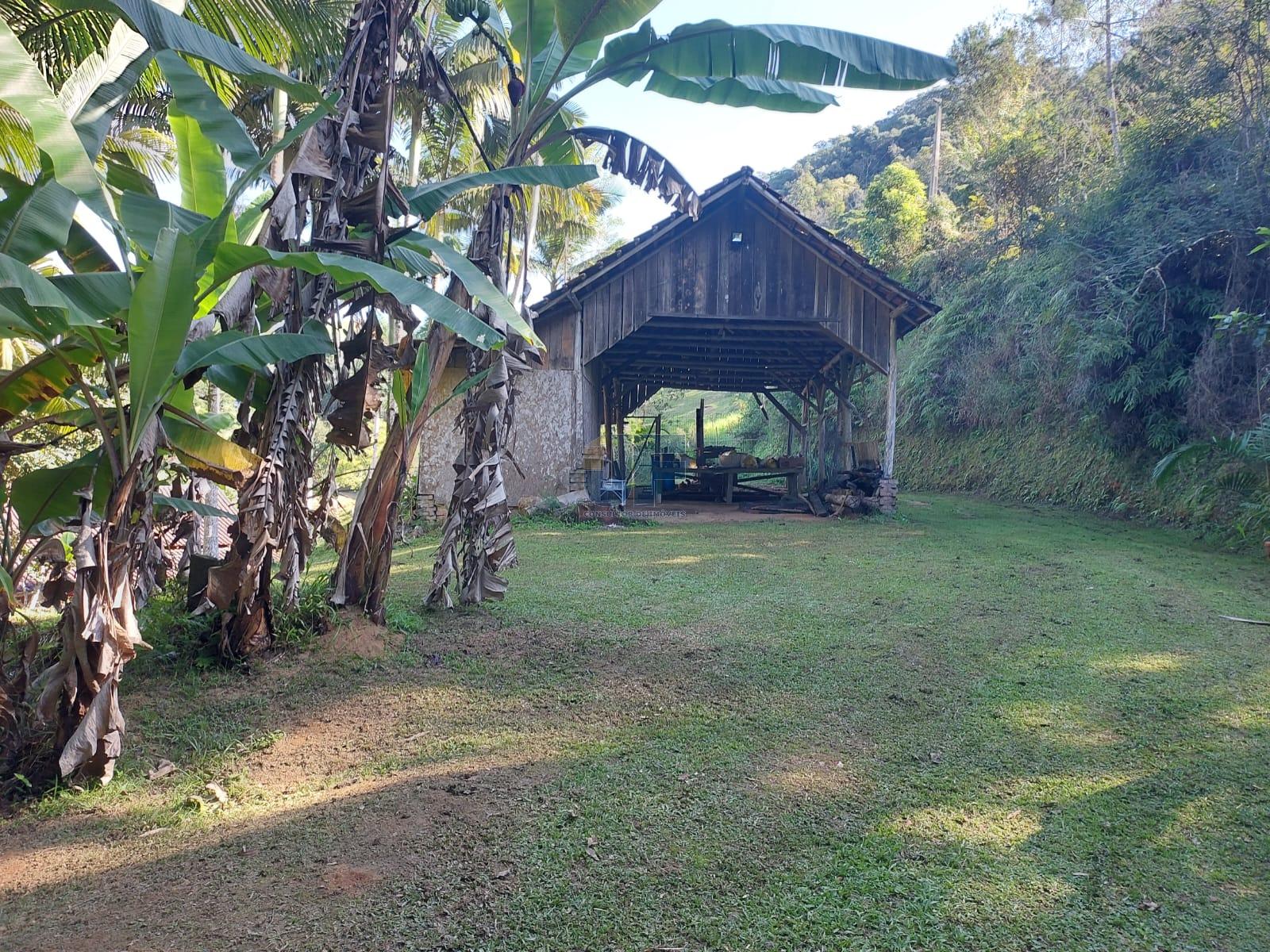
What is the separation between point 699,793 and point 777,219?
11.7 m

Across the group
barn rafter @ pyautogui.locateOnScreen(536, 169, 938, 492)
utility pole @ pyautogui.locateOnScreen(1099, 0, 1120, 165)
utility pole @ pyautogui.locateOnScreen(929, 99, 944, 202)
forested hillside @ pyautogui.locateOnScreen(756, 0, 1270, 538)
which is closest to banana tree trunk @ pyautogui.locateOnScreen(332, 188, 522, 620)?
forested hillside @ pyautogui.locateOnScreen(756, 0, 1270, 538)

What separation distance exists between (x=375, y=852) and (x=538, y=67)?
210 inches

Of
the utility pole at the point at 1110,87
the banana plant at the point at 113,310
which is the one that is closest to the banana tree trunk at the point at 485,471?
the banana plant at the point at 113,310

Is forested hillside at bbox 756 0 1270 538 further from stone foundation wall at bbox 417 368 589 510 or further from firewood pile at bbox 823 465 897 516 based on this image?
stone foundation wall at bbox 417 368 589 510

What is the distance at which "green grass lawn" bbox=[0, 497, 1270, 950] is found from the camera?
2.33 metres

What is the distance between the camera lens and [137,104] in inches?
389

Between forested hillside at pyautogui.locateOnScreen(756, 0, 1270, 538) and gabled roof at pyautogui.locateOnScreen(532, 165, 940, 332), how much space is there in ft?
12.4

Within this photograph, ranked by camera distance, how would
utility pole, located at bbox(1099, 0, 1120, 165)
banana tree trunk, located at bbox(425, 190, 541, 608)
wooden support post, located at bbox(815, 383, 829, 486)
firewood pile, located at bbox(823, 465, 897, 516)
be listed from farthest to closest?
utility pole, located at bbox(1099, 0, 1120, 165) → wooden support post, located at bbox(815, 383, 829, 486) → firewood pile, located at bbox(823, 465, 897, 516) → banana tree trunk, located at bbox(425, 190, 541, 608)

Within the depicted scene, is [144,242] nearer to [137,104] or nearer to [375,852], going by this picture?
[375,852]

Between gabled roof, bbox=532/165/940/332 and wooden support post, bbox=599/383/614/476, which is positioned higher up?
gabled roof, bbox=532/165/940/332

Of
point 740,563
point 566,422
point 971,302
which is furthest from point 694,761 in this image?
point 971,302

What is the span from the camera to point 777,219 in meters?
12.9

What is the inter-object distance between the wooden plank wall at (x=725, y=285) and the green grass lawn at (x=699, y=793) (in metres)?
7.91

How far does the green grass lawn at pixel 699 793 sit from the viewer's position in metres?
2.33
